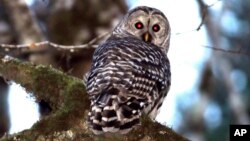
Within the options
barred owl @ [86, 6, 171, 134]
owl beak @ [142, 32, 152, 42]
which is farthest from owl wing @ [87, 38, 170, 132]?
owl beak @ [142, 32, 152, 42]

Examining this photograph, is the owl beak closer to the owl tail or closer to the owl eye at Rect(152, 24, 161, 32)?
the owl eye at Rect(152, 24, 161, 32)

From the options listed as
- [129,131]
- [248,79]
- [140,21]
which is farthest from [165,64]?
[248,79]

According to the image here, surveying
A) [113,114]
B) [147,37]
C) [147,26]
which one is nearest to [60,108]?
[113,114]

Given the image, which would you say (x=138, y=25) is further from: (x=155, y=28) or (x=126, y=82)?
(x=126, y=82)

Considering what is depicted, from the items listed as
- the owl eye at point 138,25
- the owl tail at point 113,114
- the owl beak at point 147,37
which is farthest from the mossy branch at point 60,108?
the owl eye at point 138,25

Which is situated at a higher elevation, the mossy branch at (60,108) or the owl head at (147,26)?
the owl head at (147,26)

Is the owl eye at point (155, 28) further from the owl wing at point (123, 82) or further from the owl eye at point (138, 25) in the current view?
the owl wing at point (123, 82)
